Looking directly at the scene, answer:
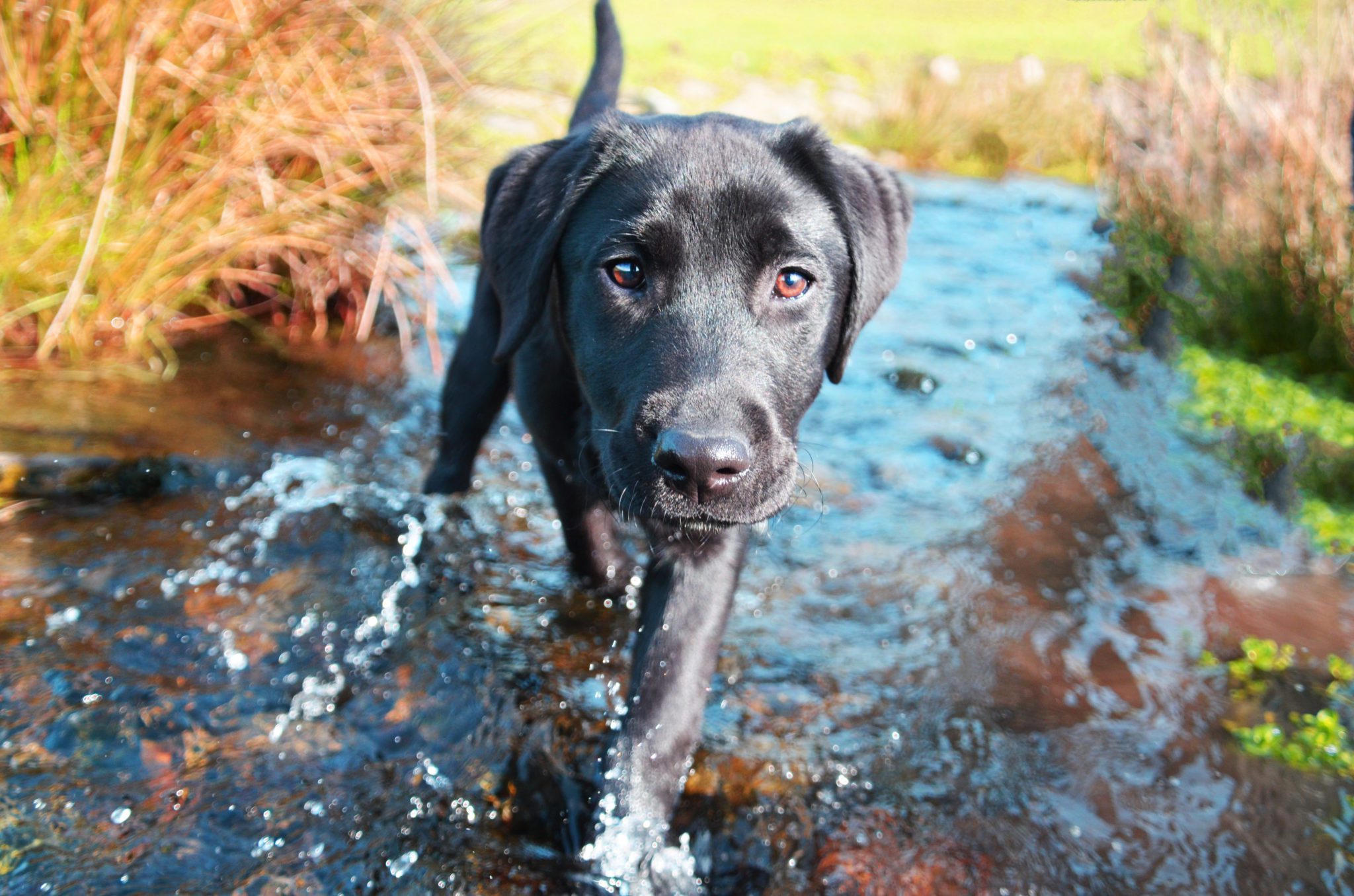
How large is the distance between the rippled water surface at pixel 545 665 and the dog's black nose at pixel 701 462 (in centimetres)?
94

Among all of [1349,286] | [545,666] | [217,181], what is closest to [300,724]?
[545,666]

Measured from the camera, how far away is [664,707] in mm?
2496

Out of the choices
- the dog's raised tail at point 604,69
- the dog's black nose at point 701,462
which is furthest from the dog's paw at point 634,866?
the dog's raised tail at point 604,69

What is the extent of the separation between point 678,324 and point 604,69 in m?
2.07

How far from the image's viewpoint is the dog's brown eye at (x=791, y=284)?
2.46 meters

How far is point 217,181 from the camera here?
4.45 meters

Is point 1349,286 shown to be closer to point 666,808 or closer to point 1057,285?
point 1057,285

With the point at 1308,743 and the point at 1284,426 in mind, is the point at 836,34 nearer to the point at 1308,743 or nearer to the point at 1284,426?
the point at 1284,426

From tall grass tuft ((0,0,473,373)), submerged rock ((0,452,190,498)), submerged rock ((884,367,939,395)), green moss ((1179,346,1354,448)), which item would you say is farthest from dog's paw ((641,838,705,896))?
submerged rock ((884,367,939,395))

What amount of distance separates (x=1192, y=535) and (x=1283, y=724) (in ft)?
4.15

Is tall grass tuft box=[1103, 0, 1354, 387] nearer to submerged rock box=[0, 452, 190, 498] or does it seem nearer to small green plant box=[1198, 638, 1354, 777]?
small green plant box=[1198, 638, 1354, 777]

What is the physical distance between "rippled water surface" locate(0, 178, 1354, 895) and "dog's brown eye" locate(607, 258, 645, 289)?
3.99 ft

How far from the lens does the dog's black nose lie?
6.68ft

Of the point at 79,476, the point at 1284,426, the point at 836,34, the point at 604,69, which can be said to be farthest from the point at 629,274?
the point at 836,34
